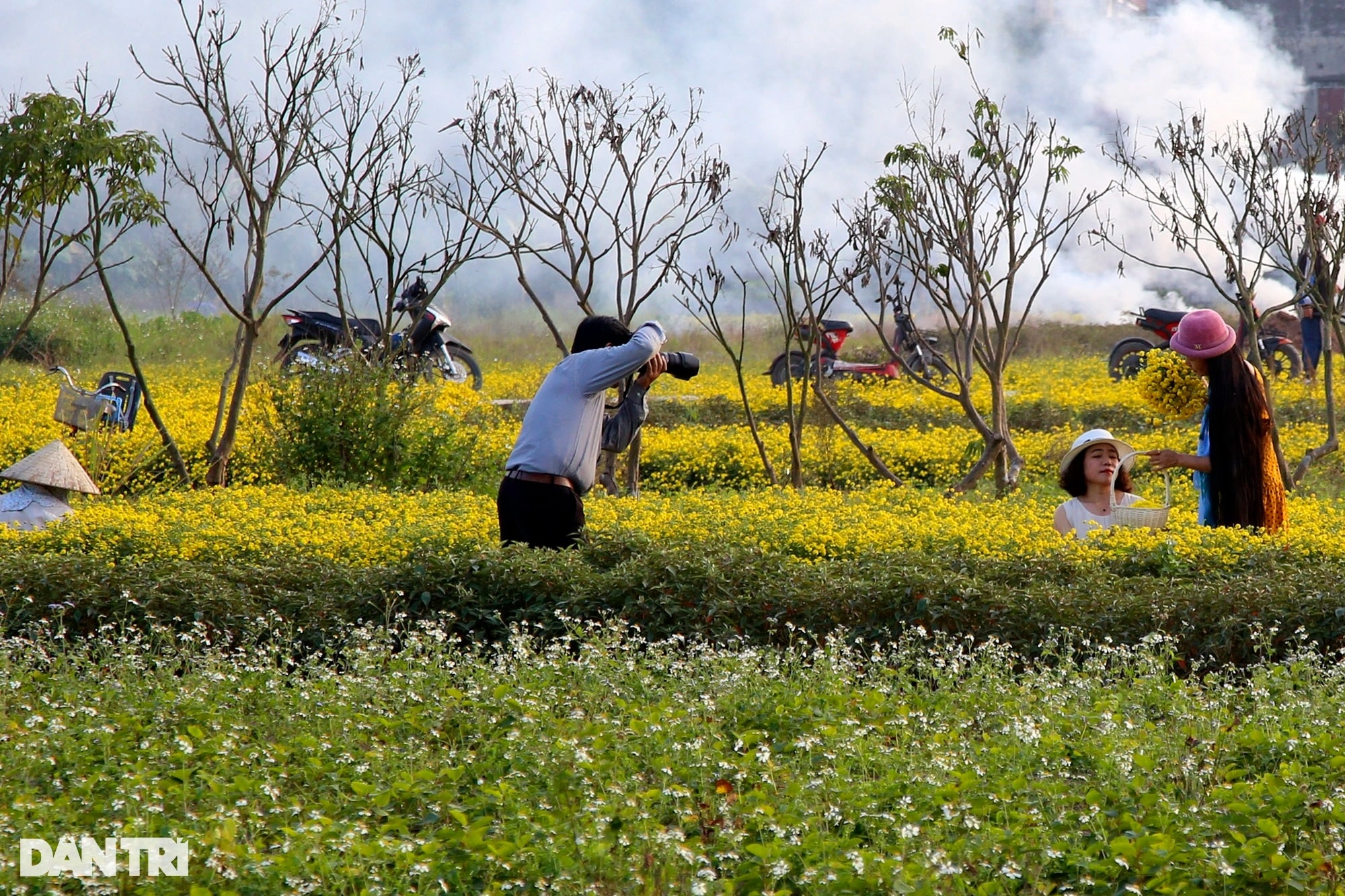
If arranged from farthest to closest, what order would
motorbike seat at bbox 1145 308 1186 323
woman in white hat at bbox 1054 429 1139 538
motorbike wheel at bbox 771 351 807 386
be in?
1. motorbike wheel at bbox 771 351 807 386
2. motorbike seat at bbox 1145 308 1186 323
3. woman in white hat at bbox 1054 429 1139 538

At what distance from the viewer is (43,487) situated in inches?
231

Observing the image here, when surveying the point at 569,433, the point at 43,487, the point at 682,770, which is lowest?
the point at 682,770

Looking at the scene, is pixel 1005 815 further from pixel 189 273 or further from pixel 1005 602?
pixel 189 273

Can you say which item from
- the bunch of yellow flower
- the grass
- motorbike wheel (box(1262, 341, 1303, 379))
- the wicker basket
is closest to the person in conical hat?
the grass

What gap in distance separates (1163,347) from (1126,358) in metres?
0.48

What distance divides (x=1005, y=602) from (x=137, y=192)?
6.19 m

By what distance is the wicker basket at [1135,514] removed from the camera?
16.4 ft

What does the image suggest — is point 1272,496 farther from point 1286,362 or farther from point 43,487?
point 1286,362

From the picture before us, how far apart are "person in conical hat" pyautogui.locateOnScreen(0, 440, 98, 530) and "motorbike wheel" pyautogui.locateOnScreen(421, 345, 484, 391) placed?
4.60 m

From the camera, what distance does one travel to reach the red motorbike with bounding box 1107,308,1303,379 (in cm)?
1363

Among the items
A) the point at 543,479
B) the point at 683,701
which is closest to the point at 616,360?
the point at 543,479

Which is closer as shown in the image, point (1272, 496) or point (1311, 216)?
point (1272, 496)

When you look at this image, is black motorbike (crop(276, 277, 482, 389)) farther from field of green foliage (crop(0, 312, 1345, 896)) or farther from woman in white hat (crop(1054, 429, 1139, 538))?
woman in white hat (crop(1054, 429, 1139, 538))

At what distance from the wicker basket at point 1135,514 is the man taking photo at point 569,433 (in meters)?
1.84
